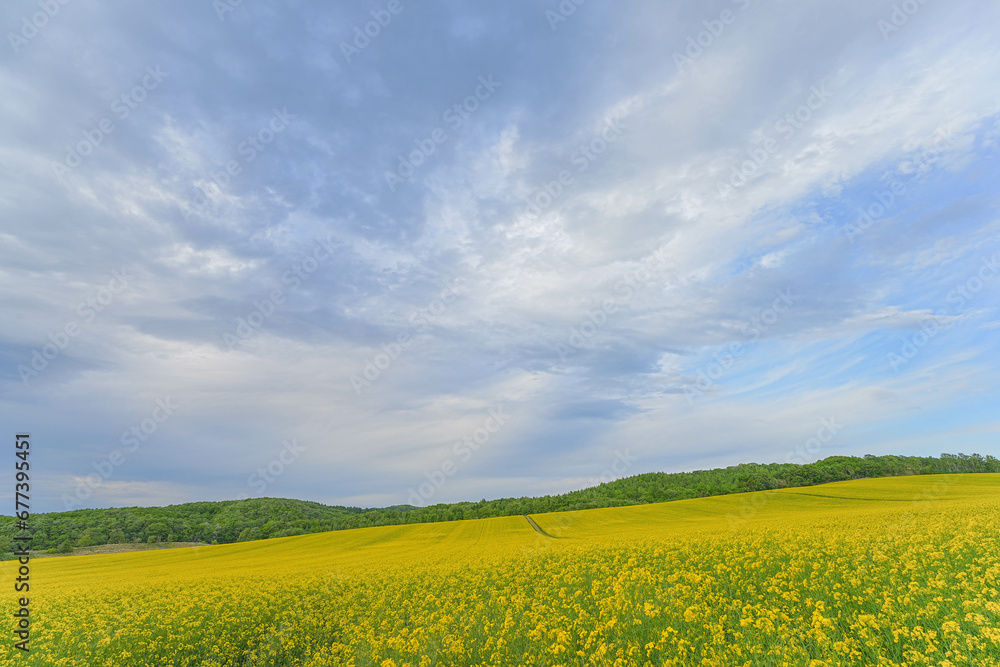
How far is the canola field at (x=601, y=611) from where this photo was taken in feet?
22.1

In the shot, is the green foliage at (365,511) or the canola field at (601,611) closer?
the canola field at (601,611)

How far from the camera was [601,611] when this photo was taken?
9.12 meters

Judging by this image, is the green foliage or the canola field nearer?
the canola field

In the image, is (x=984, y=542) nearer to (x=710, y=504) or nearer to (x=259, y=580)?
(x=259, y=580)

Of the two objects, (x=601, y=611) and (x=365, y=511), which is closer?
(x=601, y=611)

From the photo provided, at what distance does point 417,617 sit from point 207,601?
9.40m

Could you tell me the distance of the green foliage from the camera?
54188mm

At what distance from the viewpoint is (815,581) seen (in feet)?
31.0

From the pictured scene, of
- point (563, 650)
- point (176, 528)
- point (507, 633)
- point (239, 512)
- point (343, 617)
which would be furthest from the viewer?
point (239, 512)

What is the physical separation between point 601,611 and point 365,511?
251ft

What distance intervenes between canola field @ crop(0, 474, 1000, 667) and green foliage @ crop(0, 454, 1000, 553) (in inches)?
1763

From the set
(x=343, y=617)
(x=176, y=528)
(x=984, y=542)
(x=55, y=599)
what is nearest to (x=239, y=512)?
(x=176, y=528)

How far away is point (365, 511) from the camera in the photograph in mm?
76688

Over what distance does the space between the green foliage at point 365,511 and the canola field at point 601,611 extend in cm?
4478
